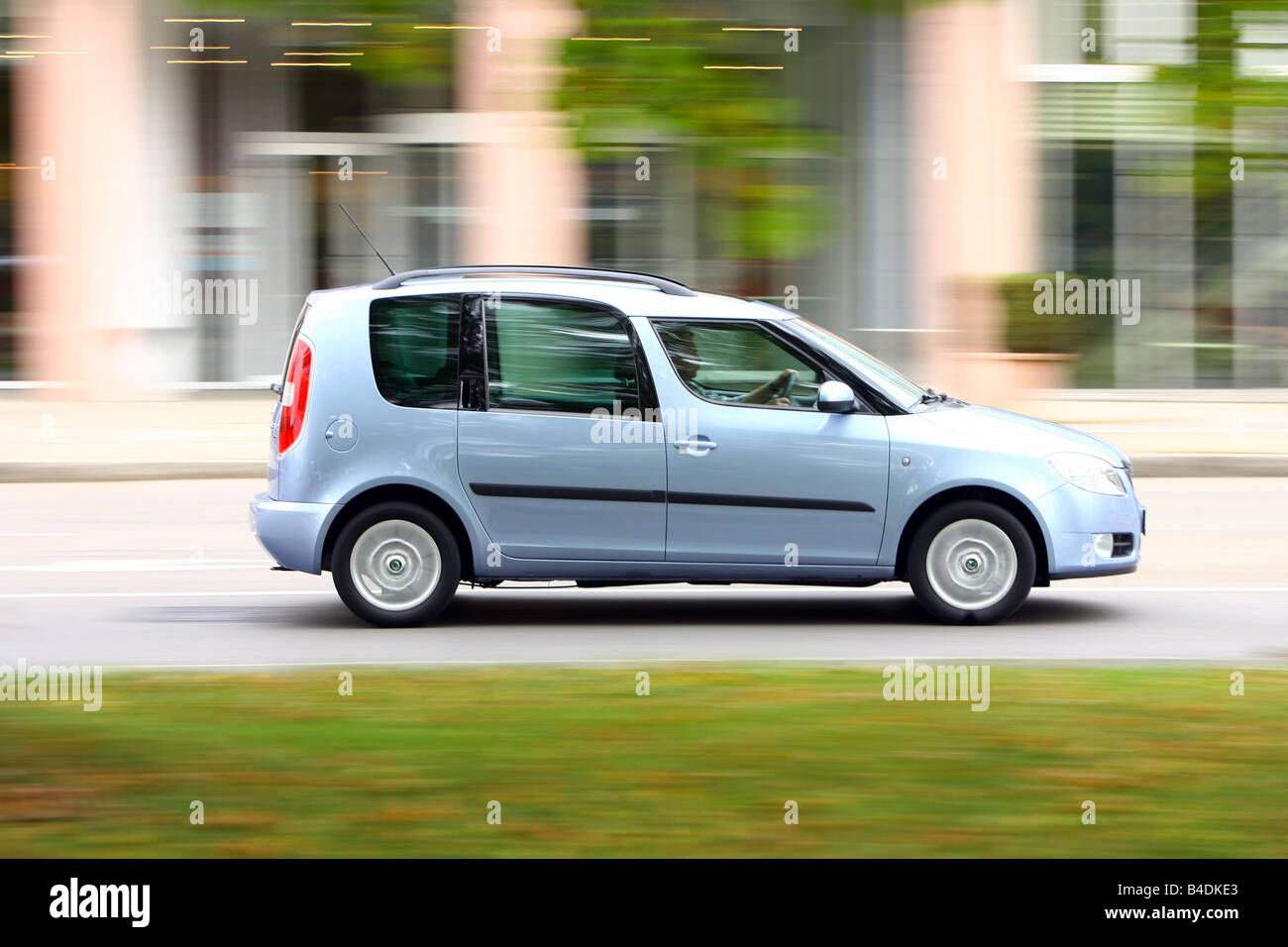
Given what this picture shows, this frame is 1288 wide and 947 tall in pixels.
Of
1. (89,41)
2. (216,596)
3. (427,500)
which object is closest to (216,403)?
(89,41)

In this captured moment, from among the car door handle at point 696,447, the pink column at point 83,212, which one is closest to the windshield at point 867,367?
the car door handle at point 696,447

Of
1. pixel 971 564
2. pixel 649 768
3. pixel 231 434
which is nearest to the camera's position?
pixel 649 768

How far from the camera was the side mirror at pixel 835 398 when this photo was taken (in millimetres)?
7812

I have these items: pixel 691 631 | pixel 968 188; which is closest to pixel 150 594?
pixel 691 631

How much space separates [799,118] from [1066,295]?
1487 cm

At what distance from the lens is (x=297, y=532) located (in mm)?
7902

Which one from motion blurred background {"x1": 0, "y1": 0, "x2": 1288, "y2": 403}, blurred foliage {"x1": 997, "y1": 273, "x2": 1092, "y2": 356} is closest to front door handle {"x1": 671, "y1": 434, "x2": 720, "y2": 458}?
motion blurred background {"x1": 0, "y1": 0, "x2": 1288, "y2": 403}

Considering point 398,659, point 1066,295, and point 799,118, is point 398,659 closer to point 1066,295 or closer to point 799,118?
point 799,118

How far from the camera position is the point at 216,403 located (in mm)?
19984

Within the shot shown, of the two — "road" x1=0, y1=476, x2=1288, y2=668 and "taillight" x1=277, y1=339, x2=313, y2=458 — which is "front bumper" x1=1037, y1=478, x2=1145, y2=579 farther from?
"taillight" x1=277, y1=339, x2=313, y2=458

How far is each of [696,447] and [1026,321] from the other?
1079 cm

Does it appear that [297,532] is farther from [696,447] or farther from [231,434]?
[231,434]

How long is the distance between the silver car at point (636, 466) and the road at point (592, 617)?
0.97 feet

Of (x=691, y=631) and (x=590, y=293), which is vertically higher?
(x=590, y=293)
